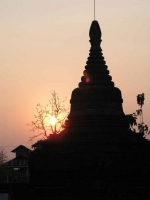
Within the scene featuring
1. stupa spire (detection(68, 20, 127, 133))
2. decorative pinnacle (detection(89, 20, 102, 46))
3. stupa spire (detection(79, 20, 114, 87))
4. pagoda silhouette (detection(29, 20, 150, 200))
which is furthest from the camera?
decorative pinnacle (detection(89, 20, 102, 46))

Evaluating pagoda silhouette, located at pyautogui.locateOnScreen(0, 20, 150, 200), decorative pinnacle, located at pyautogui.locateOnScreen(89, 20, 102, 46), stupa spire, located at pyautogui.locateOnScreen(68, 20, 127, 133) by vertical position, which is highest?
decorative pinnacle, located at pyautogui.locateOnScreen(89, 20, 102, 46)

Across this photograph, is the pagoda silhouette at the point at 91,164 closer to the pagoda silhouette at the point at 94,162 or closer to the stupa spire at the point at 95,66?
the pagoda silhouette at the point at 94,162

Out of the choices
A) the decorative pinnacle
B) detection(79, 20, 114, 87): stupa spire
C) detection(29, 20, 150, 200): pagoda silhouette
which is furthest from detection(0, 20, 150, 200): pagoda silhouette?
the decorative pinnacle

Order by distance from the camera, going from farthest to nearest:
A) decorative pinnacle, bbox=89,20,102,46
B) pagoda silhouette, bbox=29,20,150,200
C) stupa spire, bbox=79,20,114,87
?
decorative pinnacle, bbox=89,20,102,46, stupa spire, bbox=79,20,114,87, pagoda silhouette, bbox=29,20,150,200

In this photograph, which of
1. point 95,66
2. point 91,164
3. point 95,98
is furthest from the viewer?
point 95,66

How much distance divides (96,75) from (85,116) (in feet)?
8.00

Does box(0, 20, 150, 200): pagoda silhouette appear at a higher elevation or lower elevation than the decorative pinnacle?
lower

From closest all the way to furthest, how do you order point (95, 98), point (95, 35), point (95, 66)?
1. point (95, 98)
2. point (95, 66)
3. point (95, 35)

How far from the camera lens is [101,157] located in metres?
27.1

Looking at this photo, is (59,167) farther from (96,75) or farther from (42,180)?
(96,75)

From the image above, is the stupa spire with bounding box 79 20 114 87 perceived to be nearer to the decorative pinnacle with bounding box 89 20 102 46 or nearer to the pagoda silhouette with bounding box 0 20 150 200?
the decorative pinnacle with bounding box 89 20 102 46

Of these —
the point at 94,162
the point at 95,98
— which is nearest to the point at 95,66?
the point at 95,98

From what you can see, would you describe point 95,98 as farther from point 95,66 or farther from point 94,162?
point 94,162

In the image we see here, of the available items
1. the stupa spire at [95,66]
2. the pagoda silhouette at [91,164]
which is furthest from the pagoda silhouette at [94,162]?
the stupa spire at [95,66]
